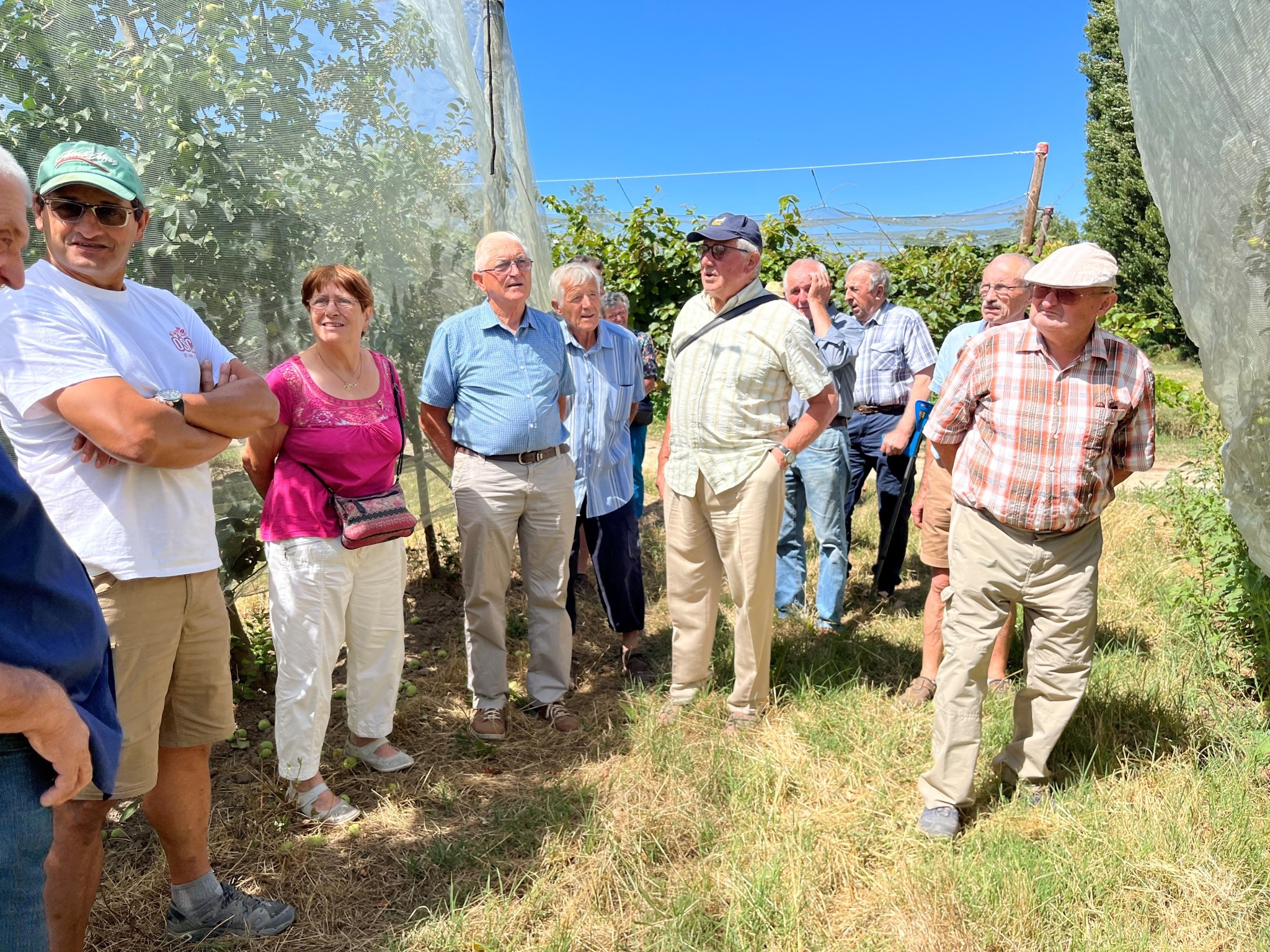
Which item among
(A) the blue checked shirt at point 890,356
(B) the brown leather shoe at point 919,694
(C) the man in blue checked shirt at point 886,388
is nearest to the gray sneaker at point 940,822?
(B) the brown leather shoe at point 919,694

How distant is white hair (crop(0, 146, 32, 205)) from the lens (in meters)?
1.39

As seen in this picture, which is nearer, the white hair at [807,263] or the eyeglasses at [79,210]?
the eyeglasses at [79,210]

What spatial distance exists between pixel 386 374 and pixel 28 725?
2.21 metres

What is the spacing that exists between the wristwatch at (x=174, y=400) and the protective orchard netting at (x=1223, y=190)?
256cm

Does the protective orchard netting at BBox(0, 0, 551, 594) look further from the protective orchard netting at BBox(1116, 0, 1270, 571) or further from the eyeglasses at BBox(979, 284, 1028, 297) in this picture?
the protective orchard netting at BBox(1116, 0, 1270, 571)

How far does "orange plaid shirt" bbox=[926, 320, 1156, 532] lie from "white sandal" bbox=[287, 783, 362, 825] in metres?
2.38

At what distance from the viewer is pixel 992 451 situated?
288cm

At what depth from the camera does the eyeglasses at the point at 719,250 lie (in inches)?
139

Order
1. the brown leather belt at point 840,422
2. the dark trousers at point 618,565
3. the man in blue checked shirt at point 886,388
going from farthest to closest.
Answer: the man in blue checked shirt at point 886,388 → the brown leather belt at point 840,422 → the dark trousers at point 618,565

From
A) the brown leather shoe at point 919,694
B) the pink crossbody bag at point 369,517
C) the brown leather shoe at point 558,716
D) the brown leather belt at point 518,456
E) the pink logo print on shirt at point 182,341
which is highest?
the pink logo print on shirt at point 182,341

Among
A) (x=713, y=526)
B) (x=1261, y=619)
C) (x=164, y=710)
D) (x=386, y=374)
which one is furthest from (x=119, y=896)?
(x=1261, y=619)

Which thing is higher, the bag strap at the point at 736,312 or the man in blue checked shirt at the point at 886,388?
the bag strap at the point at 736,312

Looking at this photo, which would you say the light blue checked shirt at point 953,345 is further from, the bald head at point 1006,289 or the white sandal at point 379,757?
the white sandal at point 379,757

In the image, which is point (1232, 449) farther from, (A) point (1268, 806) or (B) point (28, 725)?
(B) point (28, 725)
